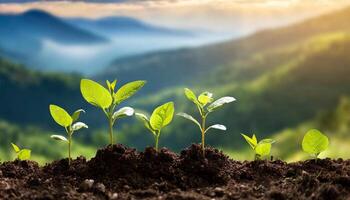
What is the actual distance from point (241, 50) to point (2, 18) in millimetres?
1926

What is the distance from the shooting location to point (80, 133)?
397cm

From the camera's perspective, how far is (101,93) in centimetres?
112

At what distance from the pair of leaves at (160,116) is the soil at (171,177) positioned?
0.07 m

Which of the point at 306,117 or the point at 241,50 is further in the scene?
the point at 241,50

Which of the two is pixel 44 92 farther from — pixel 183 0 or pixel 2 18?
pixel 183 0

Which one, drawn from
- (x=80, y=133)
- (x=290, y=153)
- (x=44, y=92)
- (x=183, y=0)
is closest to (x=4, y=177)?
(x=183, y=0)

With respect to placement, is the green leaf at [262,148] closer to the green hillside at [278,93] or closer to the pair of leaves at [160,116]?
the pair of leaves at [160,116]

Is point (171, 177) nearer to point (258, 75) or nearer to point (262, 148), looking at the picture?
point (262, 148)

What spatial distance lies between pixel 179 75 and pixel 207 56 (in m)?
0.38

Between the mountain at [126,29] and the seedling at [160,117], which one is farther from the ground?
the mountain at [126,29]

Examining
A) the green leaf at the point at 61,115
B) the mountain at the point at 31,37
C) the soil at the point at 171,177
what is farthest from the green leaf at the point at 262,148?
the mountain at the point at 31,37

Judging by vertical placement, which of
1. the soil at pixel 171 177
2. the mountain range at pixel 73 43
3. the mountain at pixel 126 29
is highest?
the mountain range at pixel 73 43

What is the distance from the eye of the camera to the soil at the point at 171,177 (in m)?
0.96

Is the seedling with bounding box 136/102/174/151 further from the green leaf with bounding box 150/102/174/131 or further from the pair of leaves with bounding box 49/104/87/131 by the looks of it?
the pair of leaves with bounding box 49/104/87/131
